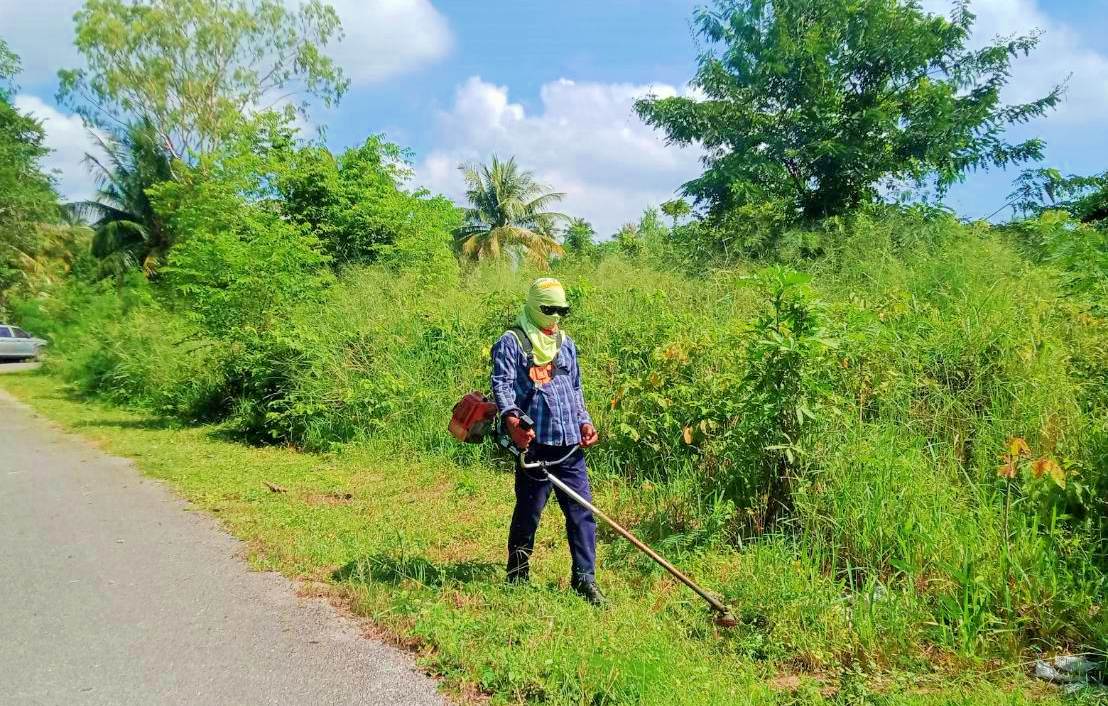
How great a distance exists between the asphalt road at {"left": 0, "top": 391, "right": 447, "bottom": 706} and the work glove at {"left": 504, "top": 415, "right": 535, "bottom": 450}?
1213 millimetres

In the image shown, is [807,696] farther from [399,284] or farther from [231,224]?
[231,224]

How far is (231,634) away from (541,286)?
252cm

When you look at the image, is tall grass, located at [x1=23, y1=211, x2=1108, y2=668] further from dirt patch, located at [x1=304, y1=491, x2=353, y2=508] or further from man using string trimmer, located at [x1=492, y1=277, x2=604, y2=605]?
dirt patch, located at [x1=304, y1=491, x2=353, y2=508]

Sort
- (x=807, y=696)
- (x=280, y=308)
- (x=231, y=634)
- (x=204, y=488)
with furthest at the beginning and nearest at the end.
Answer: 1. (x=280, y=308)
2. (x=204, y=488)
3. (x=231, y=634)
4. (x=807, y=696)

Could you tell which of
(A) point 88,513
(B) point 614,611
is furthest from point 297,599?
(A) point 88,513

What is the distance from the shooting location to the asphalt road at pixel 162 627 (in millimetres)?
3379

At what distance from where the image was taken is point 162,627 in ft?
13.3

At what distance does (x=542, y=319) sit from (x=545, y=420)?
58 cm

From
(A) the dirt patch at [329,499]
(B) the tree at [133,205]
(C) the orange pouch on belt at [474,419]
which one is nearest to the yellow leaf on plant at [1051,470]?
(C) the orange pouch on belt at [474,419]

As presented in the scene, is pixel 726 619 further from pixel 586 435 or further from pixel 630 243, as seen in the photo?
pixel 630 243

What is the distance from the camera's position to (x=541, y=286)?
4.29 m

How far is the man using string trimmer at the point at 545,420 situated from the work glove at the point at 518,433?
15 cm

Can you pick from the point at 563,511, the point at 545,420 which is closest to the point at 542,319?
the point at 545,420

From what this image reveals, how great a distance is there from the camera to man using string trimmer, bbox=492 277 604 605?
4.27m
